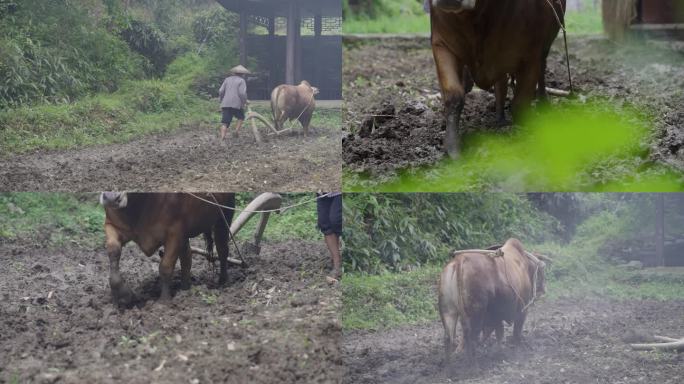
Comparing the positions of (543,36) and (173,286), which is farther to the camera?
(173,286)

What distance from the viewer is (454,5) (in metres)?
4.32

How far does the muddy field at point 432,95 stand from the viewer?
4.80m

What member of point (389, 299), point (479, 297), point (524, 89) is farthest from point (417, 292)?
point (524, 89)

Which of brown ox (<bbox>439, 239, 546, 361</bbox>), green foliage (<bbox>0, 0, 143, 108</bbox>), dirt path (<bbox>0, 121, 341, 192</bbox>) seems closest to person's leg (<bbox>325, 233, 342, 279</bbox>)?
dirt path (<bbox>0, 121, 341, 192</bbox>)

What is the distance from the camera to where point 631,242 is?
517 cm

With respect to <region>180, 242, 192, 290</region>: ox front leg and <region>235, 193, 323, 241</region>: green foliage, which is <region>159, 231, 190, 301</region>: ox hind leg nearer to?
<region>180, 242, 192, 290</region>: ox front leg

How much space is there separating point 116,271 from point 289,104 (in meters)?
1.31

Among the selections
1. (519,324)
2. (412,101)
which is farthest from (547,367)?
(412,101)

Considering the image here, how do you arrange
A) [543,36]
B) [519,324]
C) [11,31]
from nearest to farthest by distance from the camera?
[543,36]
[519,324]
[11,31]

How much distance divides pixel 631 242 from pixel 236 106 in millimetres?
2295

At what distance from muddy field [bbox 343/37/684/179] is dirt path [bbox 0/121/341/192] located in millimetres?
251

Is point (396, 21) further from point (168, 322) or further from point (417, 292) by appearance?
point (168, 322)

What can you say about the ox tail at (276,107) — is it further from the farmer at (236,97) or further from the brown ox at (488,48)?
the brown ox at (488,48)

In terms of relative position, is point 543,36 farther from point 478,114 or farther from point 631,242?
point 631,242
